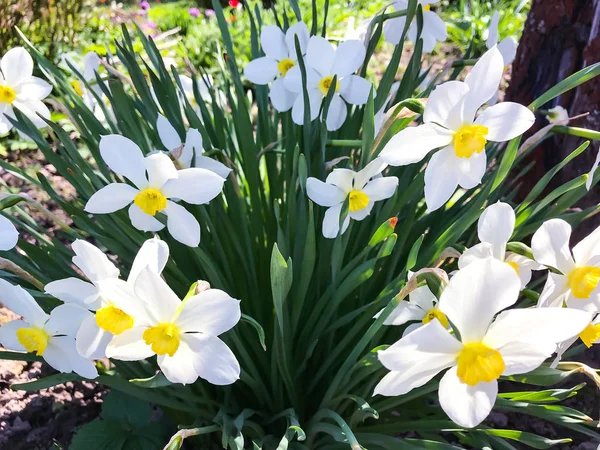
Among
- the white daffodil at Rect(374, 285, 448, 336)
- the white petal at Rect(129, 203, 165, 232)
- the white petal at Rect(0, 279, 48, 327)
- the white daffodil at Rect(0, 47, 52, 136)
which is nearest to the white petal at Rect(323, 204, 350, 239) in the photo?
the white daffodil at Rect(374, 285, 448, 336)

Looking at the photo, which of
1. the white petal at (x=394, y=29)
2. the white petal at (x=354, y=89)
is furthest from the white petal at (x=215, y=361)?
the white petal at (x=394, y=29)

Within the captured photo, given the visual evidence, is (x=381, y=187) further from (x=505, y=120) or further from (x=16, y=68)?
(x=16, y=68)

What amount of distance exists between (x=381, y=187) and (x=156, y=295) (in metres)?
0.48

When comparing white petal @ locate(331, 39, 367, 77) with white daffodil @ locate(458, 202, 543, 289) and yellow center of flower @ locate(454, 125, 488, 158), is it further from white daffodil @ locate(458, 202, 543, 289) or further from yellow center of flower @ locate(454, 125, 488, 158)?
white daffodil @ locate(458, 202, 543, 289)

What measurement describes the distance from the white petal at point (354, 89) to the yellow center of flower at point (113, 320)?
0.65 m

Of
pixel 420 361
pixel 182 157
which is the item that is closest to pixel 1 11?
pixel 182 157

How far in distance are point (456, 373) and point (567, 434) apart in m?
1.05

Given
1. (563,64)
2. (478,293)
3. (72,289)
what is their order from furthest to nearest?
(563,64)
(72,289)
(478,293)

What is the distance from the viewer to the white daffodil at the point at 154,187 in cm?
89

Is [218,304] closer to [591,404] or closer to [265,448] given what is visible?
[265,448]

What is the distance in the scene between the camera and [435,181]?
878mm

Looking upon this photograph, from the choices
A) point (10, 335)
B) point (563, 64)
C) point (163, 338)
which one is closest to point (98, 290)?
point (163, 338)

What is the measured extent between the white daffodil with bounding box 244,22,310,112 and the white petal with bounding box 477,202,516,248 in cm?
58

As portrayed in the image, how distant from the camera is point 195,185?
2.96 ft
